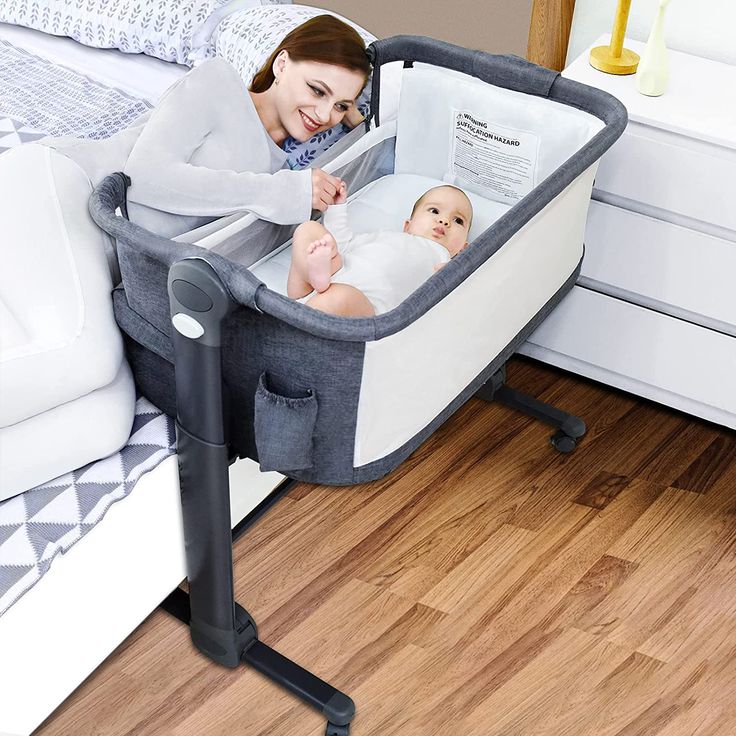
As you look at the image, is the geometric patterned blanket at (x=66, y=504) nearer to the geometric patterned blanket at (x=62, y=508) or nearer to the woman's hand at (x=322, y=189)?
the geometric patterned blanket at (x=62, y=508)

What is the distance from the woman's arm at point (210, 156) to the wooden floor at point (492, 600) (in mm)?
583

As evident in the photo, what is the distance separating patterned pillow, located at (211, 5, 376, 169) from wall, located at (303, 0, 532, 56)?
0.69 feet

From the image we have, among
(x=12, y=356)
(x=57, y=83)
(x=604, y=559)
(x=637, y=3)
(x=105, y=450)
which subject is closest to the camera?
(x=12, y=356)

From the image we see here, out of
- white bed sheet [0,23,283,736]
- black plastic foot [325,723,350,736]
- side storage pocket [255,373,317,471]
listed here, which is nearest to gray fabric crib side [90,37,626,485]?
side storage pocket [255,373,317,471]

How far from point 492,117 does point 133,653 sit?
102 centimetres

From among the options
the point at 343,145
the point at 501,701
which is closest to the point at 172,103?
the point at 343,145

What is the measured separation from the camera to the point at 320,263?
135 centimetres

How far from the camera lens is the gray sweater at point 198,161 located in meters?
1.37

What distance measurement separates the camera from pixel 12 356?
3.90 ft

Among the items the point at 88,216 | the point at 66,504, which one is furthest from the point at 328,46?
the point at 66,504

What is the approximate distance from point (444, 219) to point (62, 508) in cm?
75

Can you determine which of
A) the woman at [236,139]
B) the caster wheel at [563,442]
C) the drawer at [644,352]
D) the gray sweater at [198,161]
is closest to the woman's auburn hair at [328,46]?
the woman at [236,139]

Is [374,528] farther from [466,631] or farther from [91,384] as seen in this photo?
[91,384]

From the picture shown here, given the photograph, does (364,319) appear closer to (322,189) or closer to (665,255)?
(322,189)
